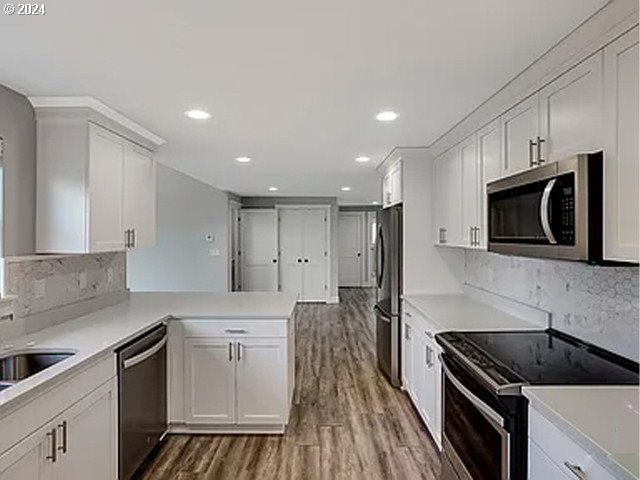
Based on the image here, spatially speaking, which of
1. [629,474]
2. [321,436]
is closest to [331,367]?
[321,436]

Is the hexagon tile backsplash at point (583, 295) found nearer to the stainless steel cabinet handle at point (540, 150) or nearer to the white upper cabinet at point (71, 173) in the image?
the stainless steel cabinet handle at point (540, 150)

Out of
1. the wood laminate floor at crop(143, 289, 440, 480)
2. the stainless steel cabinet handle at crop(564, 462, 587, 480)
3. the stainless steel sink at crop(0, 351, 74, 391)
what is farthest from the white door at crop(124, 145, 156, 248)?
the stainless steel cabinet handle at crop(564, 462, 587, 480)

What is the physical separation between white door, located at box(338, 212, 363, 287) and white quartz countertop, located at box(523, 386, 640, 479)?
1184 cm

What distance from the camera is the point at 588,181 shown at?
1.78 meters

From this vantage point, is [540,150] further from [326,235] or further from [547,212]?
[326,235]

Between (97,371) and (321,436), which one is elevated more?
(97,371)

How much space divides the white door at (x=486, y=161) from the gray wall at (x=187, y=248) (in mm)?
6226

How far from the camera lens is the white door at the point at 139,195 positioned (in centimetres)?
371

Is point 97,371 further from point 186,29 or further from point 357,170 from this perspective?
point 357,170

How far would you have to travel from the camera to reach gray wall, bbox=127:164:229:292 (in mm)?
8859

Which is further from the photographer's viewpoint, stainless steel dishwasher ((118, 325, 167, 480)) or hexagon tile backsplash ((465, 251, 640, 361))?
stainless steel dishwasher ((118, 325, 167, 480))

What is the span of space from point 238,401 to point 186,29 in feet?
8.71

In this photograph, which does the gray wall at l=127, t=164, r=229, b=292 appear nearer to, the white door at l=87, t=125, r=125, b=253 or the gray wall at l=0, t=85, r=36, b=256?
the white door at l=87, t=125, r=125, b=253

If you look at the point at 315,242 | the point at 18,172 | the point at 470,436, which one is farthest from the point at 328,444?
the point at 315,242
